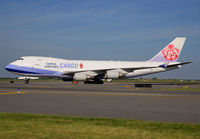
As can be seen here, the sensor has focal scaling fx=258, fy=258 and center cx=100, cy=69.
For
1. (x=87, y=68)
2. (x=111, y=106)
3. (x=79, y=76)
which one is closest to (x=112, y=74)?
(x=87, y=68)

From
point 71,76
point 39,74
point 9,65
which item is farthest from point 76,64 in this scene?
point 9,65

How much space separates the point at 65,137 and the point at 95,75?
42.5 meters

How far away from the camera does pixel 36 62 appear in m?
50.0

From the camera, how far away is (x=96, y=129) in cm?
851

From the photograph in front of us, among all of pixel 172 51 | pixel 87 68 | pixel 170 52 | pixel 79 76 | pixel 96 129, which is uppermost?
pixel 172 51

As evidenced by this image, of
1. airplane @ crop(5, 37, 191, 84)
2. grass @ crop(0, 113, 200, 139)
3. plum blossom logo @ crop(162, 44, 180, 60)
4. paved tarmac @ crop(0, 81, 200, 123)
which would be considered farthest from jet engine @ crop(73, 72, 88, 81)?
grass @ crop(0, 113, 200, 139)

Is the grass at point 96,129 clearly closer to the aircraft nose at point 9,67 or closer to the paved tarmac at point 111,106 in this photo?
the paved tarmac at point 111,106

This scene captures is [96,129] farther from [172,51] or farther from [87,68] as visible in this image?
[172,51]

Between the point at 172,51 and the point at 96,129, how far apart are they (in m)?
49.2

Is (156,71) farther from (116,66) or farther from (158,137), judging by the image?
(158,137)

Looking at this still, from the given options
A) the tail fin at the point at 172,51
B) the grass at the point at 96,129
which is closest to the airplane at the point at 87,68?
the tail fin at the point at 172,51

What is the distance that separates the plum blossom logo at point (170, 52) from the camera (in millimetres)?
54906

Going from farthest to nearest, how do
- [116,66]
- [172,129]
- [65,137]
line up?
[116,66] < [172,129] < [65,137]

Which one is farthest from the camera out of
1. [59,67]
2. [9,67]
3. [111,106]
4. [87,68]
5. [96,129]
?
[87,68]
